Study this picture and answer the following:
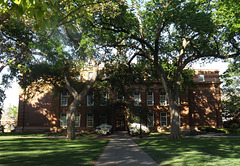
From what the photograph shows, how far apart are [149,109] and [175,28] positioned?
18485mm

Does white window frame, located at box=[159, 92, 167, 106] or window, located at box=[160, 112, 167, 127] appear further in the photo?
white window frame, located at box=[159, 92, 167, 106]

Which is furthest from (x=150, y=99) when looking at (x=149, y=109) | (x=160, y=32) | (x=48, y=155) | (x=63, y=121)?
(x=48, y=155)

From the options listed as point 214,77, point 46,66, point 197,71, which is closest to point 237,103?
point 214,77

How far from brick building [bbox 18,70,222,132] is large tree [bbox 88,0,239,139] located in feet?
42.5

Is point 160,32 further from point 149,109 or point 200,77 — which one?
point 200,77

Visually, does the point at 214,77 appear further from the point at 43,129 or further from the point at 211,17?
the point at 43,129

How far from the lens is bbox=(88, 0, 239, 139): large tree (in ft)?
54.1

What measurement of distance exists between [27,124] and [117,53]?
23.1 m

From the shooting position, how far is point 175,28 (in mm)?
19922

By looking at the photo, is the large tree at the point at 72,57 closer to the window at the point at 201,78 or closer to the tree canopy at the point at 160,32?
the tree canopy at the point at 160,32

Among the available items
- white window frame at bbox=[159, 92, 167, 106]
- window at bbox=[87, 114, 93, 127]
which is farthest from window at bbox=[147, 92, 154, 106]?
window at bbox=[87, 114, 93, 127]

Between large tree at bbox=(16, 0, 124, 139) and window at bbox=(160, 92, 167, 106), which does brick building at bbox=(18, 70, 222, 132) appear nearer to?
window at bbox=(160, 92, 167, 106)

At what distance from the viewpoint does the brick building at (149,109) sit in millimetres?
36531

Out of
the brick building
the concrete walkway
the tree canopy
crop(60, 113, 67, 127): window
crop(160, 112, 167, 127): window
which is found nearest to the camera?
the concrete walkway
